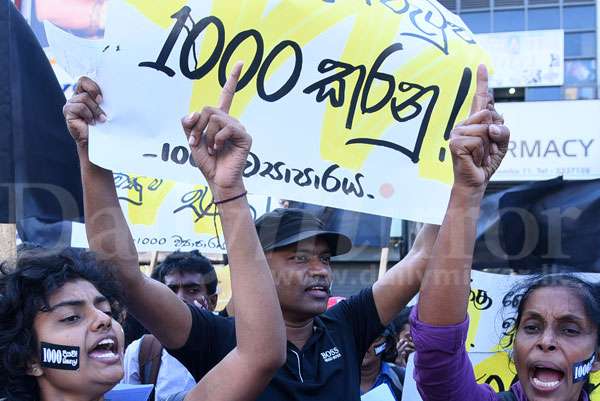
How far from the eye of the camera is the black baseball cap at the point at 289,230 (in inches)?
111

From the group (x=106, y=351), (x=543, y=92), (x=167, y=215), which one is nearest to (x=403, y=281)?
(x=106, y=351)

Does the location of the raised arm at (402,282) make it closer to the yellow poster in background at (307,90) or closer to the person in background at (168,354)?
the yellow poster in background at (307,90)

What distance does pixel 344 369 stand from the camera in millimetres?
2529

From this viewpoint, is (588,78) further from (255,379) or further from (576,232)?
(255,379)

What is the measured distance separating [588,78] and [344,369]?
14.7 metres

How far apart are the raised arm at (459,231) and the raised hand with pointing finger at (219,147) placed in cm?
56

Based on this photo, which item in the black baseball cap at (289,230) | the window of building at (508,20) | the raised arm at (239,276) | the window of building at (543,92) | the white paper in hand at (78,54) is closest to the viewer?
the raised arm at (239,276)

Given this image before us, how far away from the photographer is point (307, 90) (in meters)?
2.62

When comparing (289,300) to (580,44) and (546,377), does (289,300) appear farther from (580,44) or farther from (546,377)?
(580,44)

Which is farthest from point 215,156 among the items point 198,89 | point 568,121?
point 568,121

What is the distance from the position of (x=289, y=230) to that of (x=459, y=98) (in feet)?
2.56

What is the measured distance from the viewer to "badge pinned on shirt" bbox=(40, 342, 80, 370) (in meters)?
1.92

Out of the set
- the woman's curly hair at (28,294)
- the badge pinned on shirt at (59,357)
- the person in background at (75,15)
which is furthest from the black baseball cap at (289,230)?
the person in background at (75,15)

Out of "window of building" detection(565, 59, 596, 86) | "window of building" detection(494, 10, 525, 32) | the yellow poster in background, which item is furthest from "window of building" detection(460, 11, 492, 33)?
the yellow poster in background
